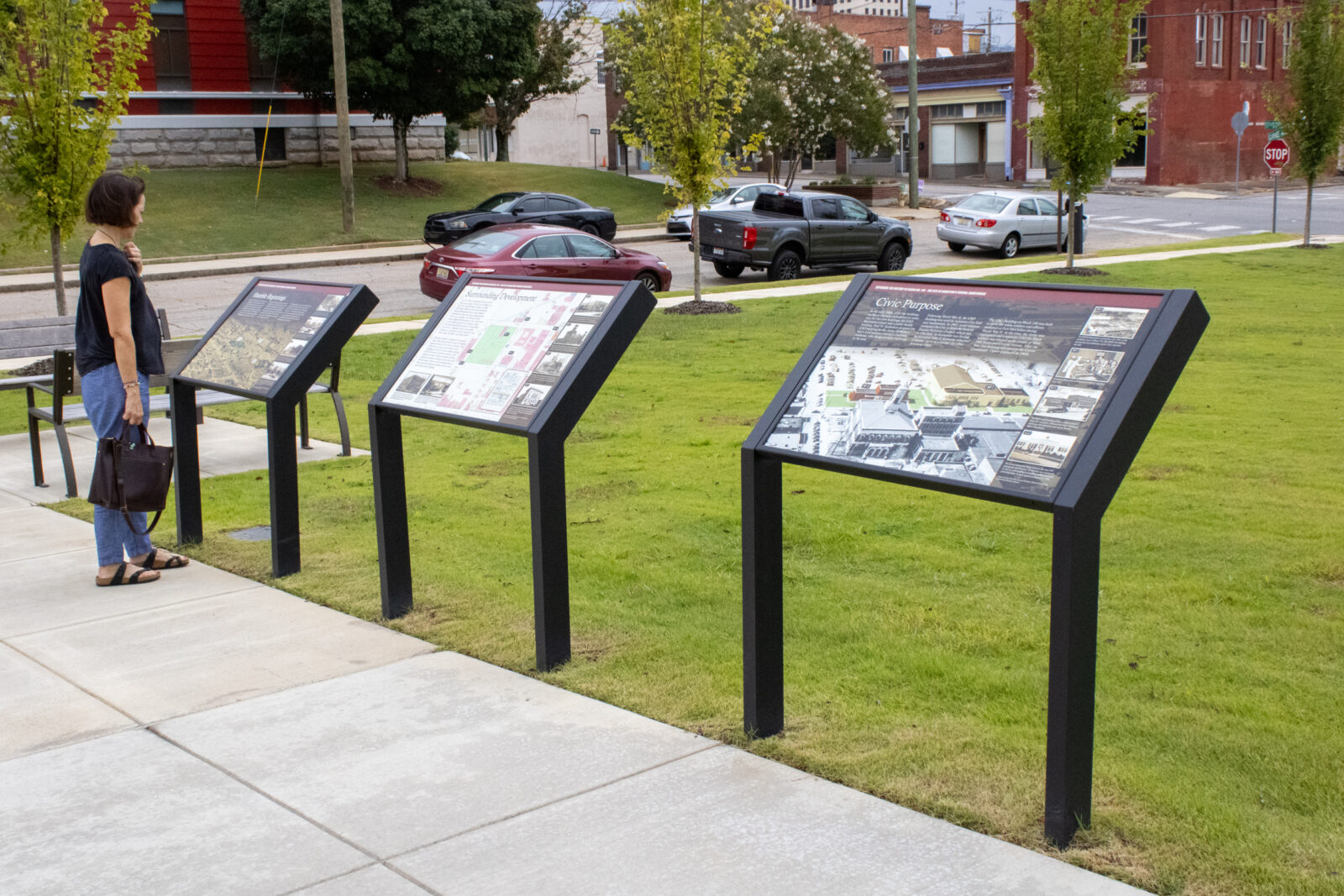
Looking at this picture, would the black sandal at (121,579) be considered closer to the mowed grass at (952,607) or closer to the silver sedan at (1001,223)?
the mowed grass at (952,607)

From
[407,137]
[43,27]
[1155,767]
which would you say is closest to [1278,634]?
[1155,767]

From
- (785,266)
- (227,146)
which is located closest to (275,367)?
(785,266)

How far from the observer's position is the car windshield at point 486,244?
19.0 meters

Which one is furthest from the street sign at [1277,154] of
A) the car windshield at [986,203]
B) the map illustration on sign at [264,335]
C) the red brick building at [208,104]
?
the map illustration on sign at [264,335]

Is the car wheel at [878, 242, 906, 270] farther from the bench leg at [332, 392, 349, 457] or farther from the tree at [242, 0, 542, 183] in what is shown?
the bench leg at [332, 392, 349, 457]

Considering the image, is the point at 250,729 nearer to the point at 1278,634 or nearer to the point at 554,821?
the point at 554,821

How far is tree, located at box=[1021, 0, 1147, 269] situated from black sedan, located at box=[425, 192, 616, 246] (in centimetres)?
1112

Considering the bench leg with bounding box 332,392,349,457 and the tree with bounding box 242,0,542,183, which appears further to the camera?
the tree with bounding box 242,0,542,183

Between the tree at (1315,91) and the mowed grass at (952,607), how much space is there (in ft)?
57.9

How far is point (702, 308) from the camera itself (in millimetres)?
17719

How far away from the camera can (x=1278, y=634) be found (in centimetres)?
524

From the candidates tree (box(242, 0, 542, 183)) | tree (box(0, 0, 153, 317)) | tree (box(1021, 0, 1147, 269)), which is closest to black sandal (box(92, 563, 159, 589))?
tree (box(0, 0, 153, 317))

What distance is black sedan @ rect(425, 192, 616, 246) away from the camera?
2941cm

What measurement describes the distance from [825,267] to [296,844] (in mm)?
21828
